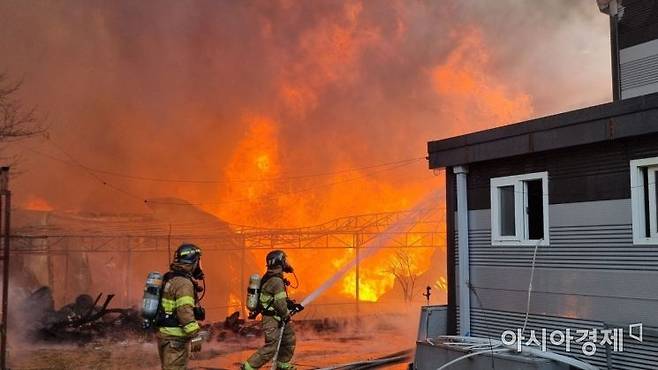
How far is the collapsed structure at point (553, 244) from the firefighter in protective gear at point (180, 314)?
3.64 meters

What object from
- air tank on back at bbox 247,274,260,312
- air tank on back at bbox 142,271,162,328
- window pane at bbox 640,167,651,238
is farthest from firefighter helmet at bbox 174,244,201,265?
window pane at bbox 640,167,651,238

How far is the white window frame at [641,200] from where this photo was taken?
710cm

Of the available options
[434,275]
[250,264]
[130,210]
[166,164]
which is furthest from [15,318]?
[434,275]

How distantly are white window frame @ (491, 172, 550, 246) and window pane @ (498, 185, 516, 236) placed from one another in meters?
0.07

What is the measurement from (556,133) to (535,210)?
1.19 m

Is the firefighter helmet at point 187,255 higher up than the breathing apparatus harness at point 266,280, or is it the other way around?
the firefighter helmet at point 187,255

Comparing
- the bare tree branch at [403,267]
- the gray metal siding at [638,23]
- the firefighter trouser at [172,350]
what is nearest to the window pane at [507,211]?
the gray metal siding at [638,23]

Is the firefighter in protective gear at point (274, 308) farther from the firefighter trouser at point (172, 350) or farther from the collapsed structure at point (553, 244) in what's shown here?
the collapsed structure at point (553, 244)

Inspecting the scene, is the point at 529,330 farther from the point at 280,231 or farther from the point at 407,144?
the point at 407,144

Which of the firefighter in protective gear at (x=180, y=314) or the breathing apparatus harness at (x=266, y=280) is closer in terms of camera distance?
the firefighter in protective gear at (x=180, y=314)

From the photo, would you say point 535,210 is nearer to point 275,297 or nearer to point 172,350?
point 275,297

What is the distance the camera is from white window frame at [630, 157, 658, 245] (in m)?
7.10

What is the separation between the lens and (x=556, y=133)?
8.09 meters

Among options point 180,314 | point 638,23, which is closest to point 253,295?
point 180,314
